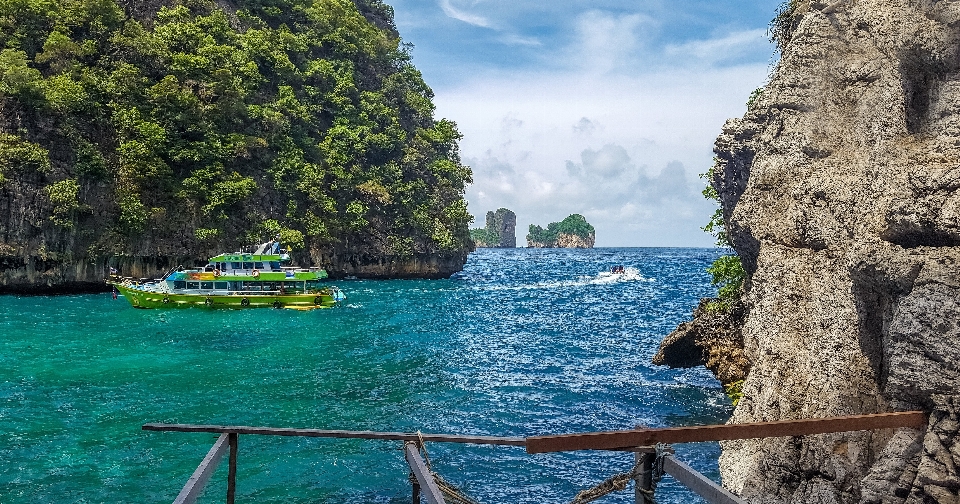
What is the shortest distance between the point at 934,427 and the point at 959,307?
1.18m

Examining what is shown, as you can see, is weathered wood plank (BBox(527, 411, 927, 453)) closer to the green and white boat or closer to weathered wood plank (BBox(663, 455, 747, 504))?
weathered wood plank (BBox(663, 455, 747, 504))

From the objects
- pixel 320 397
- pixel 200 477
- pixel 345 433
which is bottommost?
pixel 320 397

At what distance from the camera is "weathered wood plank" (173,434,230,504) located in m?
5.41

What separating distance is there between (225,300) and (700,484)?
41.3 metres

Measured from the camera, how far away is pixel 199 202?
A: 53.3m

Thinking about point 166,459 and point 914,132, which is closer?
point 914,132

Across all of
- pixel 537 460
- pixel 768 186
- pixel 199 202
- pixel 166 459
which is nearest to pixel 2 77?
pixel 199 202

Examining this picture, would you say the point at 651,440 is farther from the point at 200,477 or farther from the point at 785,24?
the point at 785,24

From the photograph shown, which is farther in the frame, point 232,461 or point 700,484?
point 232,461

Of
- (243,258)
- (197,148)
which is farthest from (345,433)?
(197,148)

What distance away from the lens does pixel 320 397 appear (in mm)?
20359

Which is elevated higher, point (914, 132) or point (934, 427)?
point (914, 132)

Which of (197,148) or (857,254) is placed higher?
(197,148)

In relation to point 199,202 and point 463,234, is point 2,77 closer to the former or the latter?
point 199,202
